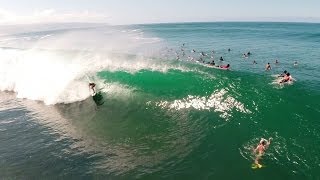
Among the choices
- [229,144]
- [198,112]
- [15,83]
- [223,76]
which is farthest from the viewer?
[15,83]

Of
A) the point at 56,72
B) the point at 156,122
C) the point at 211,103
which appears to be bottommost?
the point at 156,122

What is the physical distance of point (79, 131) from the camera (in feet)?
76.7

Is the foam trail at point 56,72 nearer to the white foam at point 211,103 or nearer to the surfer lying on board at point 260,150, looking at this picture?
the white foam at point 211,103

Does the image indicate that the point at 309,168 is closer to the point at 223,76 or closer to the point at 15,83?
the point at 223,76

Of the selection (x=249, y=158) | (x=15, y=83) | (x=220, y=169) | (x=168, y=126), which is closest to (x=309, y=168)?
(x=249, y=158)

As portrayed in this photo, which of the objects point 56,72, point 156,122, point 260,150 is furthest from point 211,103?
point 56,72

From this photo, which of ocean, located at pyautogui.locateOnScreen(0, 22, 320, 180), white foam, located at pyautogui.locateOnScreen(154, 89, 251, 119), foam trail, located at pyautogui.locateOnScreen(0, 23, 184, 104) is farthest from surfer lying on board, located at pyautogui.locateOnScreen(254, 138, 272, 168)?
foam trail, located at pyautogui.locateOnScreen(0, 23, 184, 104)

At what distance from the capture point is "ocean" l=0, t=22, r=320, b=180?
58.5ft

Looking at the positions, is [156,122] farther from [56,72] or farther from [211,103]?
[56,72]

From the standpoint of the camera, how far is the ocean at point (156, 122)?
1784 cm

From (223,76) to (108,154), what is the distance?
60.6 ft

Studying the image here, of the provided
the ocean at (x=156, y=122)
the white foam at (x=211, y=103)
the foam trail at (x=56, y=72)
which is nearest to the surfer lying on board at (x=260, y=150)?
the ocean at (x=156, y=122)

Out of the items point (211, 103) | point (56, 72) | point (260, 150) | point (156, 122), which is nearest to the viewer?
point (260, 150)

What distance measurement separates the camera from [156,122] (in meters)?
24.1
